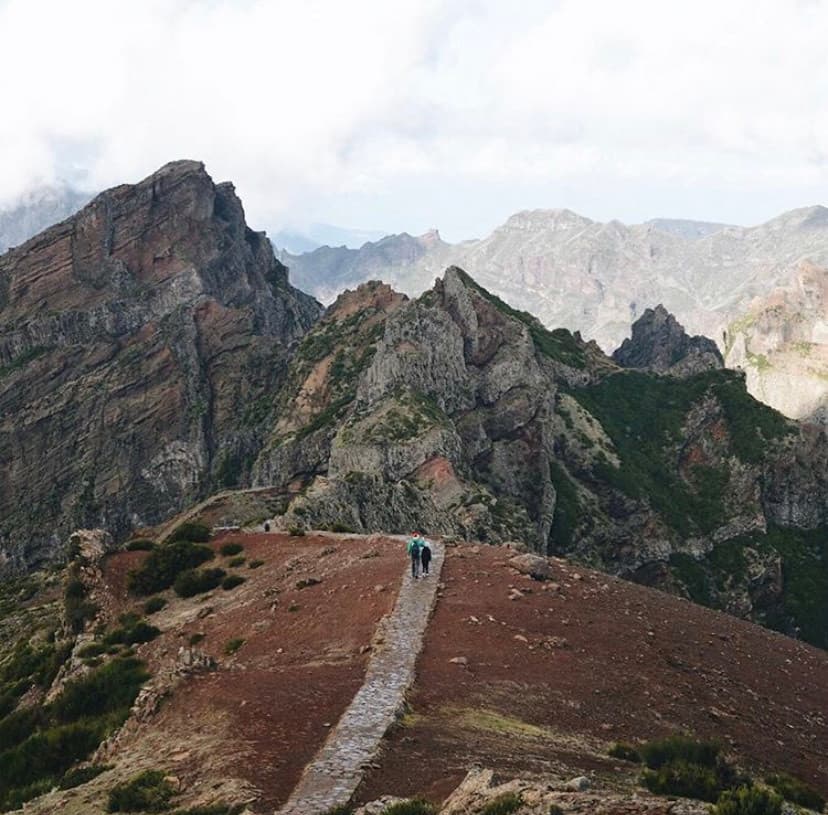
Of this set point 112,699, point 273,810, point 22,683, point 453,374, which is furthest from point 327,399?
point 273,810

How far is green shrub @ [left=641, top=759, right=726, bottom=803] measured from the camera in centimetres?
1881

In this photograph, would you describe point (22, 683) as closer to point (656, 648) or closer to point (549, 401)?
point (656, 648)

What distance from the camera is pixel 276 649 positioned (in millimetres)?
33375

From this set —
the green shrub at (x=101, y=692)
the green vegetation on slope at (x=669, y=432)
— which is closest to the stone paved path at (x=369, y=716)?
the green shrub at (x=101, y=692)

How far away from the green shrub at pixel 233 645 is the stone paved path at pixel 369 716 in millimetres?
6734

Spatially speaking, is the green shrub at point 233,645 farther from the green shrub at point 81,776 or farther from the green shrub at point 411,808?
the green shrub at point 411,808

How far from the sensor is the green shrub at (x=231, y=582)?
46384mm

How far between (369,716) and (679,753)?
29.3ft

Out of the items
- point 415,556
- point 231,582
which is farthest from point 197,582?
point 415,556

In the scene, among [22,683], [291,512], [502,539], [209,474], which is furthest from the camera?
[209,474]

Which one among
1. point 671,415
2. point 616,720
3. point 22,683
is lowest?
point 22,683

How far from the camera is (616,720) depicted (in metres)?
27.3

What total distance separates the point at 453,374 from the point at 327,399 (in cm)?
3090

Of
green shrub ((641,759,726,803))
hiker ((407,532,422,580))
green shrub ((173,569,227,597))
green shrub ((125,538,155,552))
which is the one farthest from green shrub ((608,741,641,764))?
green shrub ((125,538,155,552))
